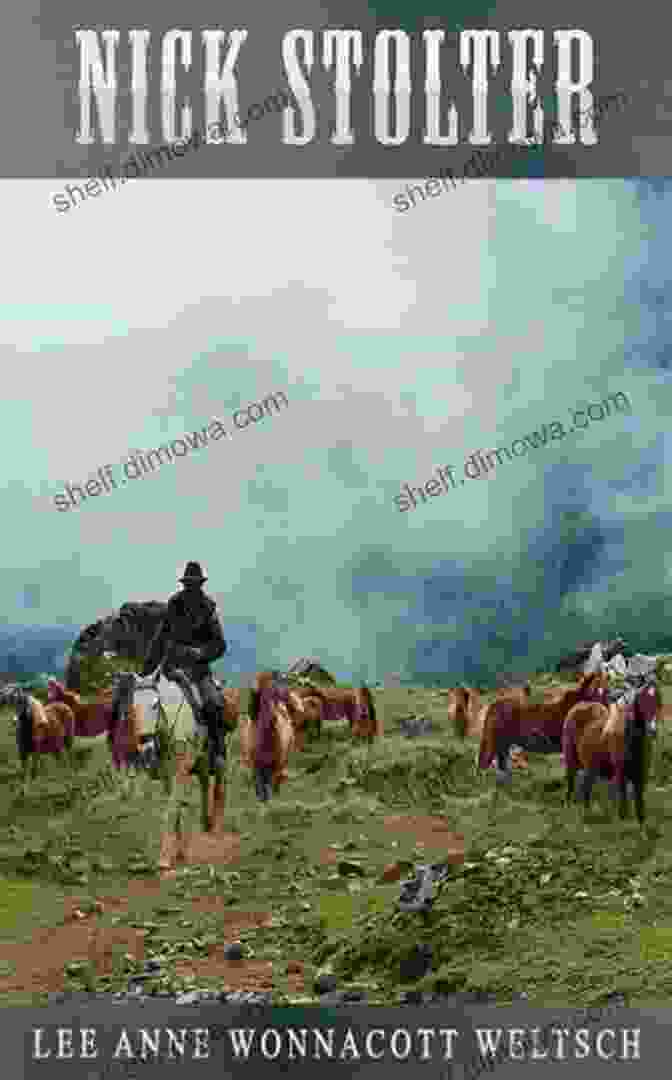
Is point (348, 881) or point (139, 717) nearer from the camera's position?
point (348, 881)

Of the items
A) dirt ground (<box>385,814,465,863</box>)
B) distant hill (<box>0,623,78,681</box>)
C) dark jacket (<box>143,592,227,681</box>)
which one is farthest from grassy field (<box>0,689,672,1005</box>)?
dark jacket (<box>143,592,227,681</box>)

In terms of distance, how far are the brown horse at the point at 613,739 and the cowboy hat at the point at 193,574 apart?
1543 millimetres

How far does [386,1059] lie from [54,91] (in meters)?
3.97

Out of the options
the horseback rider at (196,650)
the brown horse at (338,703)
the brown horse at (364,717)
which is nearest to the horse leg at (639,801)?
the brown horse at (364,717)

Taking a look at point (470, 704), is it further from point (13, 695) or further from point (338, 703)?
point (13, 695)

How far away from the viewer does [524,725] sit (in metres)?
7.23

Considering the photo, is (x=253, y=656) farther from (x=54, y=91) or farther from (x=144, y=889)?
(x=54, y=91)

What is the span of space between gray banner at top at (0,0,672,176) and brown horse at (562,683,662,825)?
2.09 m

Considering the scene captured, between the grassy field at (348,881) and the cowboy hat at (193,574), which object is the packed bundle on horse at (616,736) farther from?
the cowboy hat at (193,574)

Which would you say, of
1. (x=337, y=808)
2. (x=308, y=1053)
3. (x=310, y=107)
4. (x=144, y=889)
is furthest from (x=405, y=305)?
(x=308, y=1053)

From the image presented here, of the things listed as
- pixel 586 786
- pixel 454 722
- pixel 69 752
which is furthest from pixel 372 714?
pixel 69 752

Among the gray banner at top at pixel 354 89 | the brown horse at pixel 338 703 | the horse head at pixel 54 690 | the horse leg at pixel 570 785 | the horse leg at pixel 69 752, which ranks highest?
the gray banner at top at pixel 354 89

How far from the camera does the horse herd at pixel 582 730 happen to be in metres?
7.23

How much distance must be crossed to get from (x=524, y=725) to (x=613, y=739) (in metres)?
0.36
